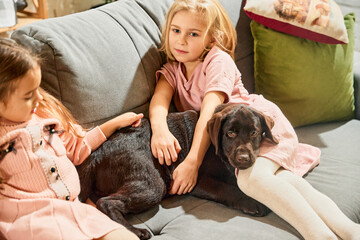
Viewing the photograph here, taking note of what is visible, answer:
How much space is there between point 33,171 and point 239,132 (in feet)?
2.31

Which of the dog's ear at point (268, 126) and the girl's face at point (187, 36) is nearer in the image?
the dog's ear at point (268, 126)

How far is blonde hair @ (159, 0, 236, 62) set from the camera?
1546mm

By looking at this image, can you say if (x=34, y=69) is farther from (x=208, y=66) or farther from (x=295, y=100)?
(x=295, y=100)

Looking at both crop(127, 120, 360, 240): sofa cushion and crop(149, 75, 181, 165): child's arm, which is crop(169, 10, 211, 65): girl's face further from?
crop(127, 120, 360, 240): sofa cushion

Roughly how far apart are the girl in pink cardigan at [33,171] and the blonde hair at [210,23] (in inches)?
26.7

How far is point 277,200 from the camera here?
1.26 meters

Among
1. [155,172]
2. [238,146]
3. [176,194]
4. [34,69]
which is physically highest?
[34,69]

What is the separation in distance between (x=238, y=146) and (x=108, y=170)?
48cm

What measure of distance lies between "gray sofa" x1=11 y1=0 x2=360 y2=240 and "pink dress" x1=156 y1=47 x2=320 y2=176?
7 cm

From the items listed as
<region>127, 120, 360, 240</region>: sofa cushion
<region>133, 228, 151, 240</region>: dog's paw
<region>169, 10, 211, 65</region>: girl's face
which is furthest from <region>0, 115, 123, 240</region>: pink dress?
<region>169, 10, 211, 65</region>: girl's face

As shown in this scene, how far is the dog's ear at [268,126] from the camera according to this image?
137cm

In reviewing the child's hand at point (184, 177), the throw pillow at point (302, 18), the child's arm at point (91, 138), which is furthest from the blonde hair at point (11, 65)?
the throw pillow at point (302, 18)

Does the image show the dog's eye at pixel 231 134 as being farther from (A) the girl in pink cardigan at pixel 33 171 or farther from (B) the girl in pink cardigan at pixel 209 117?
(A) the girl in pink cardigan at pixel 33 171

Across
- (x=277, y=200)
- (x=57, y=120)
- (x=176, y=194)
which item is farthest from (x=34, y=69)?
(x=277, y=200)
